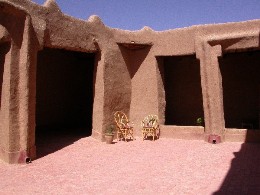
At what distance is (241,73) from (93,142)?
7038 mm

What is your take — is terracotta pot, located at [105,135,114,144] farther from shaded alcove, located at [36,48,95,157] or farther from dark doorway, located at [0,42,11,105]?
dark doorway, located at [0,42,11,105]

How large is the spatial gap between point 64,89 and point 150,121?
204 inches

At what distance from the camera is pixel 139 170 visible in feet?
23.3

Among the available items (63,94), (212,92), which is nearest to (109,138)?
(212,92)

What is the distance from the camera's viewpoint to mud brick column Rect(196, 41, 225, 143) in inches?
410

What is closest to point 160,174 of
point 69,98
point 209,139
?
point 209,139

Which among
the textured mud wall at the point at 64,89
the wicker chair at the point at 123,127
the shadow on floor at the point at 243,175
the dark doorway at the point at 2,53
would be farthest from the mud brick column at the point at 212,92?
the dark doorway at the point at 2,53

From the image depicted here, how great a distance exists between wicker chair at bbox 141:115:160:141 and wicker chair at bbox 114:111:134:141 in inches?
21.5

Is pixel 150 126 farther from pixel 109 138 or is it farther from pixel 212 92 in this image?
pixel 212 92

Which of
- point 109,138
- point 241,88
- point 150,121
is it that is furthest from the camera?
point 241,88

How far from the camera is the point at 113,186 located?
236 inches

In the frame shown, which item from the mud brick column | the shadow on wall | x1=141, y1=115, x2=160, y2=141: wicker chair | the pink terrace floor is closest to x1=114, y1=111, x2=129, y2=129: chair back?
x1=141, y1=115, x2=160, y2=141: wicker chair

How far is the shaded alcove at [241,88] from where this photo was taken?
12203 millimetres

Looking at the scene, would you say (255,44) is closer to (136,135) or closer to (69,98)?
(136,135)
